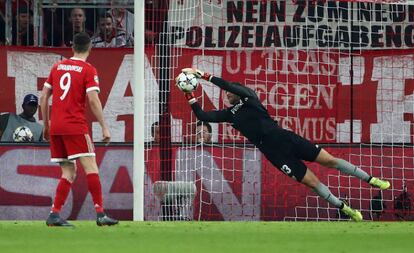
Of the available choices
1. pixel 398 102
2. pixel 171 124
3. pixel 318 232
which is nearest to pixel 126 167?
pixel 171 124

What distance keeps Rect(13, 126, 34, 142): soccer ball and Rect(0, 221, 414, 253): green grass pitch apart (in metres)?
4.02

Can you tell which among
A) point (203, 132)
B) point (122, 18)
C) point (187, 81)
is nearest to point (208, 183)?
point (203, 132)

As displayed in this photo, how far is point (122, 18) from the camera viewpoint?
69.3 ft

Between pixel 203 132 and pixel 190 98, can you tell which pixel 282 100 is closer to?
pixel 203 132

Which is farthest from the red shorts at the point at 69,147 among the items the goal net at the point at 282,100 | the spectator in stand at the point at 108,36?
the spectator in stand at the point at 108,36

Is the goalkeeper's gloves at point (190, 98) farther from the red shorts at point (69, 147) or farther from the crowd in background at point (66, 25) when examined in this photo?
the crowd in background at point (66, 25)

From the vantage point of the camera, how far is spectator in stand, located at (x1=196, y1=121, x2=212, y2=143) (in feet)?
65.0

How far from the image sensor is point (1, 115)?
800 inches

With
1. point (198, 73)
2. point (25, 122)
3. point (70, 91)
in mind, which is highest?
point (198, 73)

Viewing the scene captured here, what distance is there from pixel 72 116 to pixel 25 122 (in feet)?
17.0

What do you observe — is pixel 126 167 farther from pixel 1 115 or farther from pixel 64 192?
pixel 64 192

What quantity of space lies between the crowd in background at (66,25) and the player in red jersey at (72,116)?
556 centimetres

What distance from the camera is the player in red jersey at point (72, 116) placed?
15078 millimetres

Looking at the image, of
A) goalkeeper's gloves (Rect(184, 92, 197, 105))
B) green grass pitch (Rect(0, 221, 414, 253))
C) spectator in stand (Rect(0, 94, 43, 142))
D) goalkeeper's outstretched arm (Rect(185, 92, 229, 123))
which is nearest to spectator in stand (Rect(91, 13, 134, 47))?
spectator in stand (Rect(0, 94, 43, 142))
